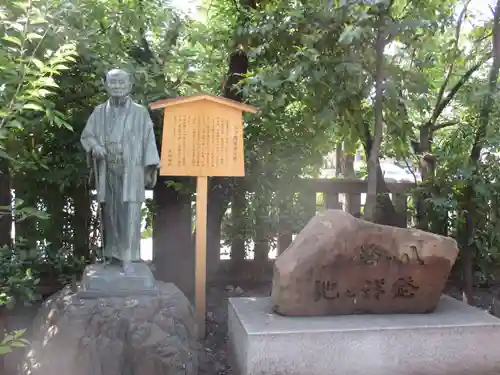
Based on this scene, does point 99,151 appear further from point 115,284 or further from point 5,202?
point 5,202

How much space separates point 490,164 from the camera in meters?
5.45

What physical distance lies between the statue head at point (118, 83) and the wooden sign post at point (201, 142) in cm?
63

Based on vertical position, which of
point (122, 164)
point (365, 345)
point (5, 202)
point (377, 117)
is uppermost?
point (377, 117)

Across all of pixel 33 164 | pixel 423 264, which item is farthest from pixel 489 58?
pixel 33 164

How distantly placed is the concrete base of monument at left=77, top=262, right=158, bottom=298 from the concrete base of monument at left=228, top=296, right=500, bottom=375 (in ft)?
2.74

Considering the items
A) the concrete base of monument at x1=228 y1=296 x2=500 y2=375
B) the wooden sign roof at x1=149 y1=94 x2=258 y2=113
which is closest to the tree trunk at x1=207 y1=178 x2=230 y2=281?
the wooden sign roof at x1=149 y1=94 x2=258 y2=113

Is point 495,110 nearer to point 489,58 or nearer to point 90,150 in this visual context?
point 489,58

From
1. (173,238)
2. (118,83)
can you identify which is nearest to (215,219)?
(173,238)

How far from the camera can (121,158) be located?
4.03 meters

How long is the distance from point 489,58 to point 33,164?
16.5ft

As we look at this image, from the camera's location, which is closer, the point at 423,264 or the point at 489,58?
the point at 423,264

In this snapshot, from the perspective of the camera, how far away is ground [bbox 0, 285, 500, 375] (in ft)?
14.3

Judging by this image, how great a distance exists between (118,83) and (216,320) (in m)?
2.68

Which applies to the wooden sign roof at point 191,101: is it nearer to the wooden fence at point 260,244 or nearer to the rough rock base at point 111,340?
the wooden fence at point 260,244
